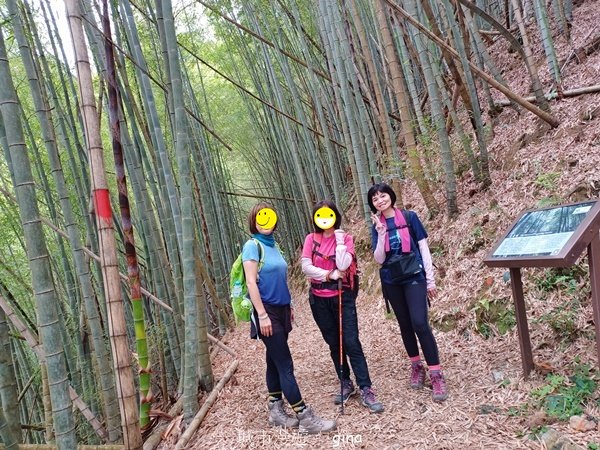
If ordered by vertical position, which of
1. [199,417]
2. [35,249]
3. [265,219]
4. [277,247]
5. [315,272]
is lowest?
[199,417]

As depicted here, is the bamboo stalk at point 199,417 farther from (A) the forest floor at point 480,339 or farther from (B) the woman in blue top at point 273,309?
(B) the woman in blue top at point 273,309

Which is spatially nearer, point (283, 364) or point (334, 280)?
point (283, 364)

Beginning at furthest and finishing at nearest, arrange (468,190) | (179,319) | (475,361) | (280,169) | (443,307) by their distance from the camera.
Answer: (280,169) → (468,190) → (179,319) → (443,307) → (475,361)

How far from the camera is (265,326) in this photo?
191 centimetres

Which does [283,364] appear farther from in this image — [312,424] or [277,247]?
[277,247]

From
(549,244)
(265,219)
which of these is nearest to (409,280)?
(549,244)

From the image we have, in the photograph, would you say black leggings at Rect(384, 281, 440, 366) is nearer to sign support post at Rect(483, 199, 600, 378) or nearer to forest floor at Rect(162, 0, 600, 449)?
forest floor at Rect(162, 0, 600, 449)

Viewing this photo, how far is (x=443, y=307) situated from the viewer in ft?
9.64

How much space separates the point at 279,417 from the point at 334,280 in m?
0.69

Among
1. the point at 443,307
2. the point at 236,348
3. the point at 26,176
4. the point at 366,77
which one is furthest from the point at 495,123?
Answer: the point at 26,176

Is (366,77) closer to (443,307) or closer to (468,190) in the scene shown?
(468,190)

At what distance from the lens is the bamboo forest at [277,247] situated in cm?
156

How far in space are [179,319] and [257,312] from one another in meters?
1.43

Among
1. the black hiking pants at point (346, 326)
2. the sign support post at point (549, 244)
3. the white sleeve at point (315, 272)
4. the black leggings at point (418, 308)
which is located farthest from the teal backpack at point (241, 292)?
the sign support post at point (549, 244)
